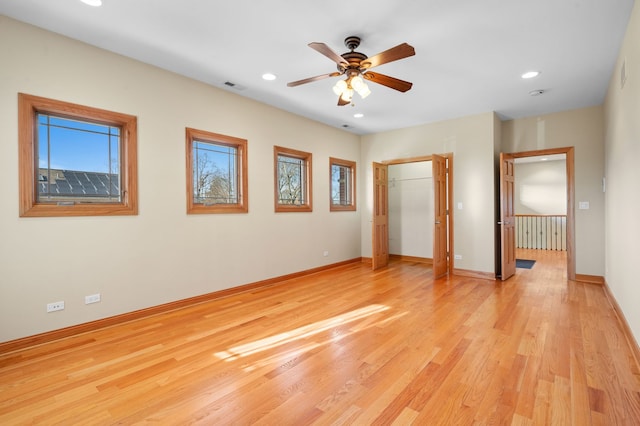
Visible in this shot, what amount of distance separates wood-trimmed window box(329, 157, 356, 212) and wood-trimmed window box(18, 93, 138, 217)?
12.2ft

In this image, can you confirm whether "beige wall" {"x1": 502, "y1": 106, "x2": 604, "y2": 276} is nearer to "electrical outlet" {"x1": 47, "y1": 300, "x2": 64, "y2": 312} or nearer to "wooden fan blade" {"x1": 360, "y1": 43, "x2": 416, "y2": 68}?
"wooden fan blade" {"x1": 360, "y1": 43, "x2": 416, "y2": 68}

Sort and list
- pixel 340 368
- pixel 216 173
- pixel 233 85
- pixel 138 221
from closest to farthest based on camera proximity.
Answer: pixel 340 368
pixel 138 221
pixel 233 85
pixel 216 173

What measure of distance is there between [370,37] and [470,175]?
352 cm

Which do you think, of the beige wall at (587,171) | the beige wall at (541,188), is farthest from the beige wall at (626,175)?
the beige wall at (541,188)

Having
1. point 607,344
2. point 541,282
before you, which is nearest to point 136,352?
point 607,344

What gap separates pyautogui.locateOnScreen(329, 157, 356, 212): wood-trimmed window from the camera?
6.43 m

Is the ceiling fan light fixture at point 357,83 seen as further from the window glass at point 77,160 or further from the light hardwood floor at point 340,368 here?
the window glass at point 77,160

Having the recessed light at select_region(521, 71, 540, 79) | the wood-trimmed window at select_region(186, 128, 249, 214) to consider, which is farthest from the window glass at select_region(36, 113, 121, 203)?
the recessed light at select_region(521, 71, 540, 79)

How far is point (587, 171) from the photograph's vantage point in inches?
199

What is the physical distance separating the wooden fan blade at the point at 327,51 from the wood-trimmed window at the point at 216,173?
2.16 metres

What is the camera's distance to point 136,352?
8.80ft

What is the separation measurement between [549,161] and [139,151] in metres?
10.8

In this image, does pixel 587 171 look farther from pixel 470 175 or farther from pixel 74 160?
pixel 74 160

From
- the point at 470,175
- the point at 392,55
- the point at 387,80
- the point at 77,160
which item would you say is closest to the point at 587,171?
the point at 470,175
